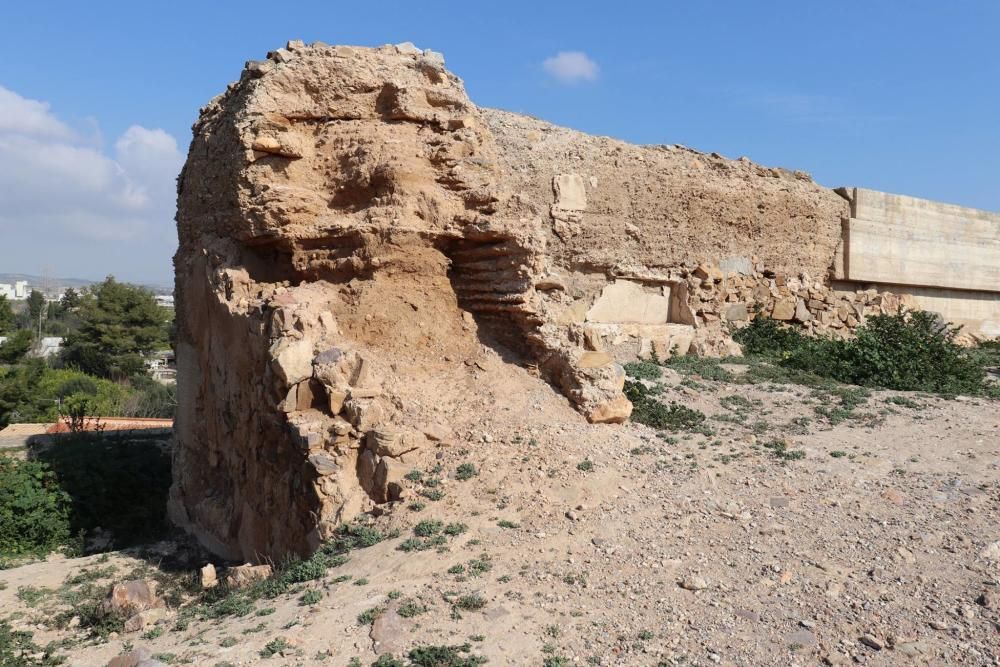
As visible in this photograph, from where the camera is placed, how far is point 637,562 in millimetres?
4035

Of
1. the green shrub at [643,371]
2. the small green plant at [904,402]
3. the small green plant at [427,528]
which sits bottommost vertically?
the small green plant at [427,528]

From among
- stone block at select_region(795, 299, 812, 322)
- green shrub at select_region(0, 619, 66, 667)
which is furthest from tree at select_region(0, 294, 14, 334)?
stone block at select_region(795, 299, 812, 322)

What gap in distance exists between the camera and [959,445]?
6.25 metres

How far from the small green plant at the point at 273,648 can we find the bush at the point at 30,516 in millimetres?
5451

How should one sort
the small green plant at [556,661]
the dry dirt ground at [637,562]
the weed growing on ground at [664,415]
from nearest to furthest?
the small green plant at [556,661]
the dry dirt ground at [637,562]
the weed growing on ground at [664,415]

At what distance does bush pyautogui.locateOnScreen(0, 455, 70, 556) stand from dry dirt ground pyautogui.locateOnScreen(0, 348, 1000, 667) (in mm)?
1500

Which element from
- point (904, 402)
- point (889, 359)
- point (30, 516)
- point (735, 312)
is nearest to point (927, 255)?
point (735, 312)

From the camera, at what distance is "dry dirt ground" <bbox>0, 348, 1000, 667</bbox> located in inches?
133

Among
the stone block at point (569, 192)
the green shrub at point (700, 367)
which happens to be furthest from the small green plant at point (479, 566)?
the stone block at point (569, 192)

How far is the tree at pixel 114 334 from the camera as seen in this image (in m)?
27.7

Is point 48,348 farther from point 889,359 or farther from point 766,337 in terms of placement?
point 889,359

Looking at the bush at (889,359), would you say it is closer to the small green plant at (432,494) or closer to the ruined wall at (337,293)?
the ruined wall at (337,293)

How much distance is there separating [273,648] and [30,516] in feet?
19.4

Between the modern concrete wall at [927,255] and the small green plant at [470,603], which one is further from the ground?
the modern concrete wall at [927,255]
